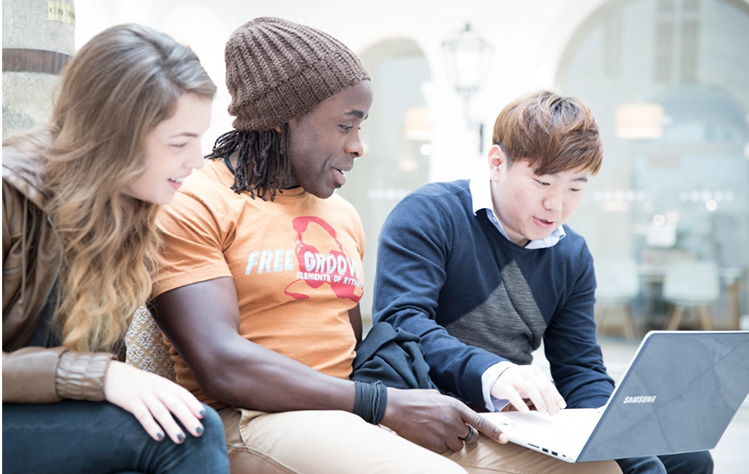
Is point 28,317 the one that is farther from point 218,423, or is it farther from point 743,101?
point 743,101

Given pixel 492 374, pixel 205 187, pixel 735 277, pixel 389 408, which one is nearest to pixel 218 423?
pixel 389 408

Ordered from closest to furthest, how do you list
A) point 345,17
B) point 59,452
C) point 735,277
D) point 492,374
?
point 59,452 < point 492,374 < point 345,17 < point 735,277

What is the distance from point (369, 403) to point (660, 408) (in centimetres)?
53

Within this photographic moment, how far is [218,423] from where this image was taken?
3.50ft

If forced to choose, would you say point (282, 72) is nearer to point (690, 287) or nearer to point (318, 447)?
point (318, 447)

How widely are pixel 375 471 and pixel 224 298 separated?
391 millimetres

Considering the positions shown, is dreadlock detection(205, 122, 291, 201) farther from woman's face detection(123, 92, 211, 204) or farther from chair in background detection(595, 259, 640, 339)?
chair in background detection(595, 259, 640, 339)

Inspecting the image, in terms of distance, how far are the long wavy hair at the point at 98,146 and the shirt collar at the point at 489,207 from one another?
95cm

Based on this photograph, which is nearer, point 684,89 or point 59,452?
point 59,452

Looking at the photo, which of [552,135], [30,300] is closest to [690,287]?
[552,135]

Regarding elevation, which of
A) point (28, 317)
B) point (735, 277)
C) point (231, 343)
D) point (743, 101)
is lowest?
point (735, 277)

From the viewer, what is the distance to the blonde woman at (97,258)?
1.00 meters

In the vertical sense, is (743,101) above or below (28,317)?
below

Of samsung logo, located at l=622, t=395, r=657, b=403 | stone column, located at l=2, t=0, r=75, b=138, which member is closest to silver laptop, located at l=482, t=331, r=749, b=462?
samsung logo, located at l=622, t=395, r=657, b=403
